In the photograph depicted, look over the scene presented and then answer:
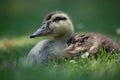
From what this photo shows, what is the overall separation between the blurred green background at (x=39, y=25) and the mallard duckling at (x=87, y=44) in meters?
0.41

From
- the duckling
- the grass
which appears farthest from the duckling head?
the grass

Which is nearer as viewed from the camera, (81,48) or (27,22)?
(81,48)

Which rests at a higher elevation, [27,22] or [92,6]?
[92,6]

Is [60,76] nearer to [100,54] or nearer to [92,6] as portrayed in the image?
[100,54]

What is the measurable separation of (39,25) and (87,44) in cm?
657

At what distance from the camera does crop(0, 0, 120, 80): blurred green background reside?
6391mm

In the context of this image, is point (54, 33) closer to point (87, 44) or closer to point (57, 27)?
point (57, 27)

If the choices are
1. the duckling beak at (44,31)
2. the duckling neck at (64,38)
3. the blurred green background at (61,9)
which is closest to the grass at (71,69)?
the duckling neck at (64,38)

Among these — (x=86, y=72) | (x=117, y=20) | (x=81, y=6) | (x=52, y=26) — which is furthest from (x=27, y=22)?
(x=86, y=72)

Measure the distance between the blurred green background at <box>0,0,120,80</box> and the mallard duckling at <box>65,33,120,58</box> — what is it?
41 centimetres

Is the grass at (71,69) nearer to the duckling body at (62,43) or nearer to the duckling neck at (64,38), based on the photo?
the duckling body at (62,43)

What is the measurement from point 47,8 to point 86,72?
13.2m

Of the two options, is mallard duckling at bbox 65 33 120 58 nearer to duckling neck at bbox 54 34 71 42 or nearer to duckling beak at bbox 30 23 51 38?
duckling neck at bbox 54 34 71 42

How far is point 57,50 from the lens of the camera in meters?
8.48
